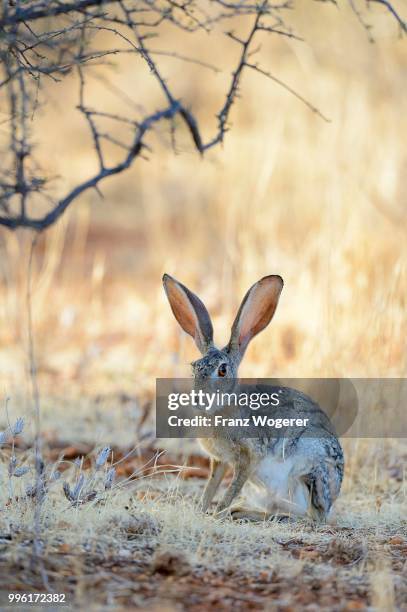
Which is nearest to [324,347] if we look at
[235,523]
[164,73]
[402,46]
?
[235,523]

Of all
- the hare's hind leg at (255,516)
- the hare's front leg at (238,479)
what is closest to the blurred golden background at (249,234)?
the hare's front leg at (238,479)

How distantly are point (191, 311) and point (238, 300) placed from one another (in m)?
3.77

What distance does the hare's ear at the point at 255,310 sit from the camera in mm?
5352

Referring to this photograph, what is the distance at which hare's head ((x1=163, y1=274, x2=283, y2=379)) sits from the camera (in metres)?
5.34

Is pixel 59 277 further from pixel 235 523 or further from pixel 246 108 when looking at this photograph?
pixel 235 523

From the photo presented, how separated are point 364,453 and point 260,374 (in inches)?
90.6

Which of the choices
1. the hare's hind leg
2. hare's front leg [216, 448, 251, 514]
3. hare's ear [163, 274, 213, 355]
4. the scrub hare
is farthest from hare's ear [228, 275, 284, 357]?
the hare's hind leg

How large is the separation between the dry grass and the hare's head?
808 millimetres

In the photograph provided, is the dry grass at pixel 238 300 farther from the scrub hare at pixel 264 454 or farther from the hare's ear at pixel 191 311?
the hare's ear at pixel 191 311

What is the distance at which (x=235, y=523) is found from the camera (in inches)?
195

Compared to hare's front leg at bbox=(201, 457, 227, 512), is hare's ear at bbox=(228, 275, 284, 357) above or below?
above

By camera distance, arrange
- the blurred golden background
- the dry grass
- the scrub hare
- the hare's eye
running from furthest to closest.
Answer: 1. the blurred golden background
2. the scrub hare
3. the hare's eye
4. the dry grass

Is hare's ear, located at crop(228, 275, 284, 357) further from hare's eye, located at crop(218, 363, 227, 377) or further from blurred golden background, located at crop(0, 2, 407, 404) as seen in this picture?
blurred golden background, located at crop(0, 2, 407, 404)

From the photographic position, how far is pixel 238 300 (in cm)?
920
